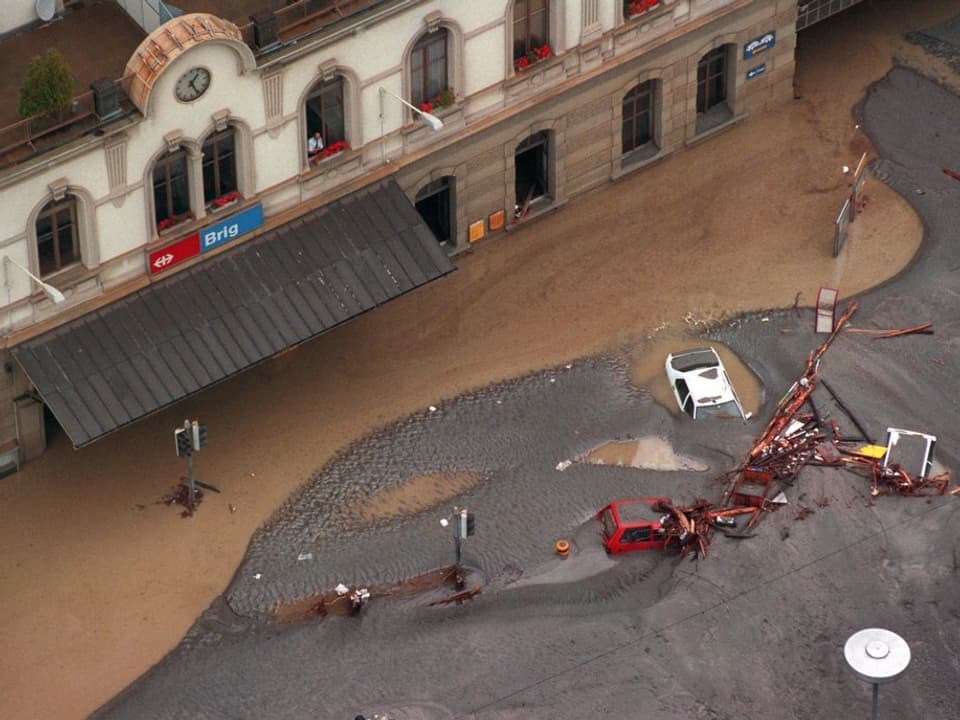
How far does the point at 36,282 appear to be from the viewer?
70.1 meters

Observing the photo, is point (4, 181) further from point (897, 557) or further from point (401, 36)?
point (897, 557)

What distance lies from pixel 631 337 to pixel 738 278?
4.66m

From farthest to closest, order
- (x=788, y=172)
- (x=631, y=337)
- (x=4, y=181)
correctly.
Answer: (x=788, y=172)
(x=631, y=337)
(x=4, y=181)

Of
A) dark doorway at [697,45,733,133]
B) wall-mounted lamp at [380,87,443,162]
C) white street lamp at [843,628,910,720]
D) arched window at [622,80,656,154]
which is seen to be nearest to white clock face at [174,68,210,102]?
wall-mounted lamp at [380,87,443,162]

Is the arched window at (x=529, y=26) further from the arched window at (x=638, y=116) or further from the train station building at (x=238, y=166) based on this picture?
the arched window at (x=638, y=116)

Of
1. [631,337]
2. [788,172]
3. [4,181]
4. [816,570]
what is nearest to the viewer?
[4,181]

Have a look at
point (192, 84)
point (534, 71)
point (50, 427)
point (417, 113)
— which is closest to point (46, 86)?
point (192, 84)

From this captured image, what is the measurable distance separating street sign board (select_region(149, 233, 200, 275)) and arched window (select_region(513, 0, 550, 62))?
1240 centimetres

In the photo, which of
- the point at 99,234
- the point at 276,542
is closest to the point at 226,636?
the point at 276,542

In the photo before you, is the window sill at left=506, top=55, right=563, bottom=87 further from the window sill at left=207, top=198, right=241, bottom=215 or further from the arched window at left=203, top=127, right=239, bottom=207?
the window sill at left=207, top=198, right=241, bottom=215

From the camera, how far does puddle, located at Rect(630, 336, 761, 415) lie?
77500 mm

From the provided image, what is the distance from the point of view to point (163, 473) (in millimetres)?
74625

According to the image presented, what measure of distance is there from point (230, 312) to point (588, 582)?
13.0m

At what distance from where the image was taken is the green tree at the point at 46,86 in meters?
67.1
